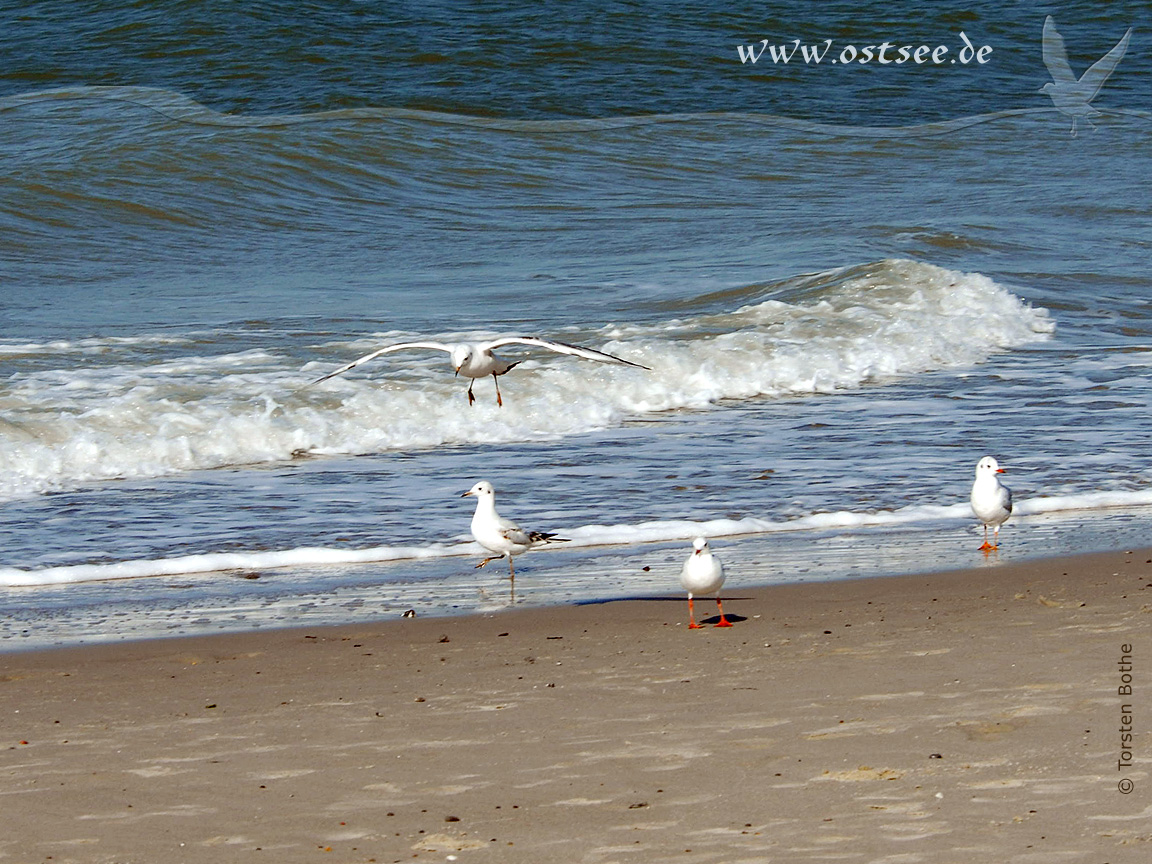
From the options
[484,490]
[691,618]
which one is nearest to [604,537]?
[484,490]

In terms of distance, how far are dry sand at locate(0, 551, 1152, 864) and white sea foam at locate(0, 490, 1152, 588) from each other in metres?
1.19

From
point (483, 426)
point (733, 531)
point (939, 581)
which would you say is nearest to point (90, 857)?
point (939, 581)

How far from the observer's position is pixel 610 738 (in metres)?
4.14

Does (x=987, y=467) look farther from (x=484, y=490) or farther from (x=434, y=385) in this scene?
(x=434, y=385)

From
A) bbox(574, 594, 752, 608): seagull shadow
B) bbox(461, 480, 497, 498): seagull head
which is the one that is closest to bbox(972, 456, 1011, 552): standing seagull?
bbox(574, 594, 752, 608): seagull shadow

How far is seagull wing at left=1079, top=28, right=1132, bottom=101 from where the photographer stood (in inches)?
1190

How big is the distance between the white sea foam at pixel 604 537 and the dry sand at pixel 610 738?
3.91 feet

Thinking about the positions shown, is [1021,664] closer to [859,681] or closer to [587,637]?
[859,681]

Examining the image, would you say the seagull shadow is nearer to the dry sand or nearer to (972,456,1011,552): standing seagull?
the dry sand

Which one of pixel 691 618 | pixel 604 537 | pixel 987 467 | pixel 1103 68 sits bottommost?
pixel 691 618

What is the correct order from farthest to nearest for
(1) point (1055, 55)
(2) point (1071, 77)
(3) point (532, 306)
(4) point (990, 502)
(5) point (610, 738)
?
1. (1) point (1055, 55)
2. (2) point (1071, 77)
3. (3) point (532, 306)
4. (4) point (990, 502)
5. (5) point (610, 738)

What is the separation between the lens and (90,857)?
347 centimetres

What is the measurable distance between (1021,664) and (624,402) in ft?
19.4

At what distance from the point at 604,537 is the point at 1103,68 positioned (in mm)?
27749
